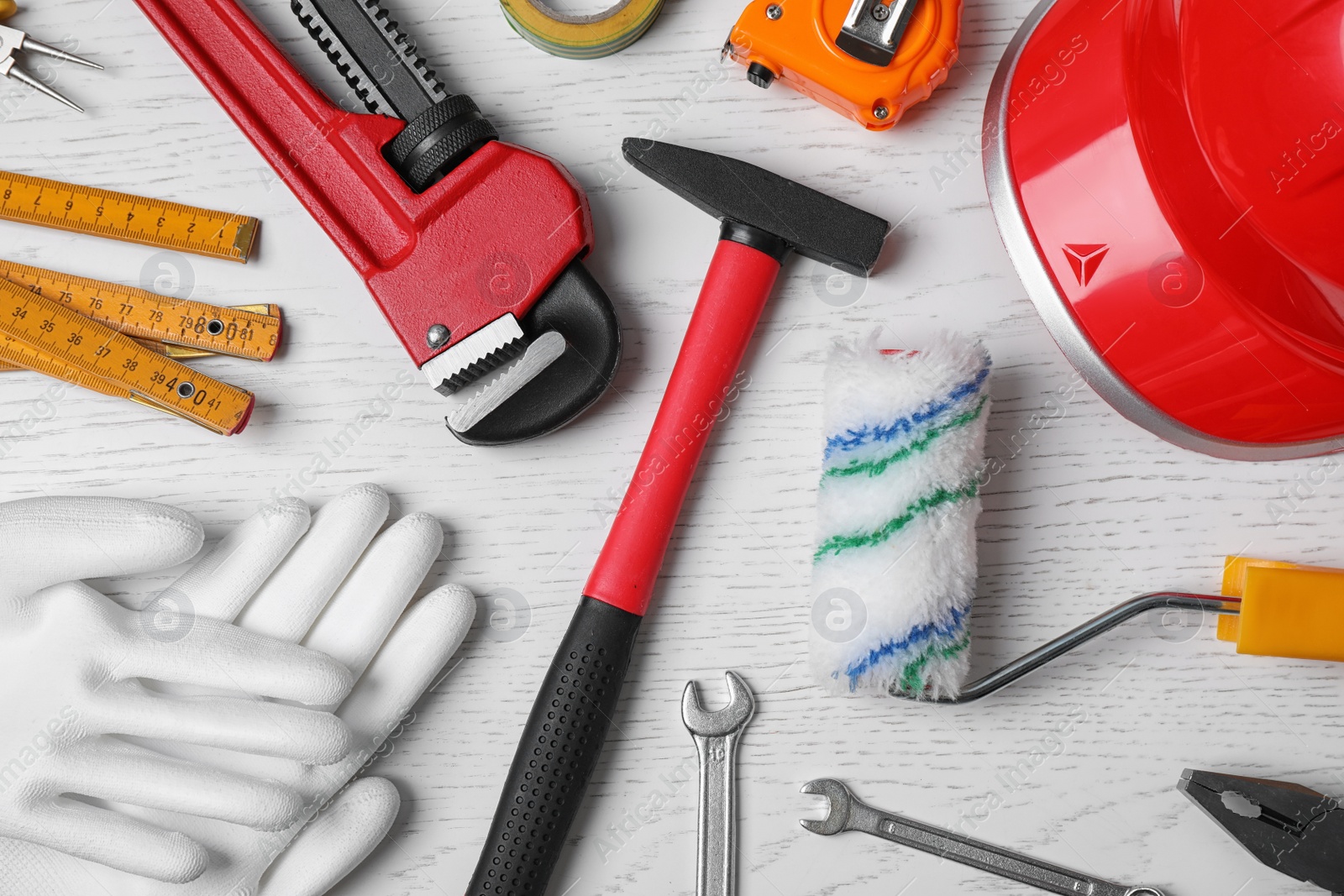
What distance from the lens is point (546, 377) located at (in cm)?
80

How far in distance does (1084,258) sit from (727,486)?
352 mm

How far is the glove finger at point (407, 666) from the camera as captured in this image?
31.9 inches

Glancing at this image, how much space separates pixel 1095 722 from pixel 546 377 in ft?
1.90

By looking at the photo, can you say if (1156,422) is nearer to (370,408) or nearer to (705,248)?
(705,248)

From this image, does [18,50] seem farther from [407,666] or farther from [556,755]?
[556,755]

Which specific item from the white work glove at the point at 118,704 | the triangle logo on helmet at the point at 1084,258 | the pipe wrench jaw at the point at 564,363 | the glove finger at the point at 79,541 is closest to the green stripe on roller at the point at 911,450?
the triangle logo on helmet at the point at 1084,258

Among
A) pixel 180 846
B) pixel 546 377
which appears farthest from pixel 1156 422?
pixel 180 846

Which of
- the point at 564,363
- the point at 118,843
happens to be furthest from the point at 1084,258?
the point at 118,843

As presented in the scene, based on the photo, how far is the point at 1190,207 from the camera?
66 centimetres

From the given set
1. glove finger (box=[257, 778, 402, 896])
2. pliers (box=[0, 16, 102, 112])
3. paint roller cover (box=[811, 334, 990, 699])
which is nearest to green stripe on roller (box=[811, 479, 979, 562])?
paint roller cover (box=[811, 334, 990, 699])

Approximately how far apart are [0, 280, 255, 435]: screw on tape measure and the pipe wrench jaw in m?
0.22

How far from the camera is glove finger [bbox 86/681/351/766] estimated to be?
768 mm

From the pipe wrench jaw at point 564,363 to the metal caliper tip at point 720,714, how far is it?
28cm

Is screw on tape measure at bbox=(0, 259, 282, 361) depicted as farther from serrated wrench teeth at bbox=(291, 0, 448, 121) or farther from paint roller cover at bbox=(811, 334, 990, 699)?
paint roller cover at bbox=(811, 334, 990, 699)
